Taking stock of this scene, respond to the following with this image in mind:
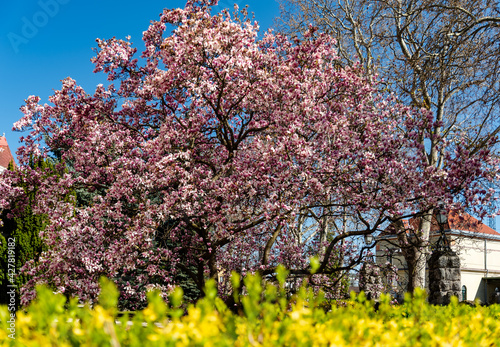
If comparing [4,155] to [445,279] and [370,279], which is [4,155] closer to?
[370,279]

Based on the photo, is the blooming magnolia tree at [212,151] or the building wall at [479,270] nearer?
the blooming magnolia tree at [212,151]

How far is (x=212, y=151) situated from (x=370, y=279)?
6.20 m

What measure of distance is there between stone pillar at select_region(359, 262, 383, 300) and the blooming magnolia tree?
118 inches

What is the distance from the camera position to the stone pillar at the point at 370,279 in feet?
39.5

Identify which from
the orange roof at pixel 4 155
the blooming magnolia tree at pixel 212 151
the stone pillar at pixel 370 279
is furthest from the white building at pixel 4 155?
the stone pillar at pixel 370 279

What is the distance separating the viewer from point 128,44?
415 inches

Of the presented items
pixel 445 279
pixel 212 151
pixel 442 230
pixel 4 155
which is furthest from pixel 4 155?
pixel 445 279

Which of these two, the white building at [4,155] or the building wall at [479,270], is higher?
the white building at [4,155]

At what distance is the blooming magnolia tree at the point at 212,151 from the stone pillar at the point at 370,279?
3000 mm

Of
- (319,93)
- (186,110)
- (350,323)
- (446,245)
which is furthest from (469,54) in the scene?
(350,323)

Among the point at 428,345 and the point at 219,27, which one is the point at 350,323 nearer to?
the point at 428,345

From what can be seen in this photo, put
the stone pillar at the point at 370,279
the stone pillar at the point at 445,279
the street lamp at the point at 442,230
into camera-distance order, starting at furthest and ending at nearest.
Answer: the stone pillar at the point at 370,279 < the street lamp at the point at 442,230 < the stone pillar at the point at 445,279

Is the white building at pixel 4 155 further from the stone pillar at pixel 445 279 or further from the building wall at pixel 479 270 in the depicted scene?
the building wall at pixel 479 270

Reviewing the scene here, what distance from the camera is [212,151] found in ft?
35.1
